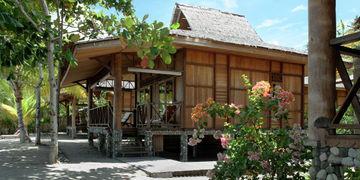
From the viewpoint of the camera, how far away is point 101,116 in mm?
16000

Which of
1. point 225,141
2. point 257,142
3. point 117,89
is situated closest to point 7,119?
point 117,89

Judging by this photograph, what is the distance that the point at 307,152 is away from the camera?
6.06m

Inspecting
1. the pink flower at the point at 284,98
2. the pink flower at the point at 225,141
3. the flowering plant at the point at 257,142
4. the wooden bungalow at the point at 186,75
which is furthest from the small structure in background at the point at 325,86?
the wooden bungalow at the point at 186,75

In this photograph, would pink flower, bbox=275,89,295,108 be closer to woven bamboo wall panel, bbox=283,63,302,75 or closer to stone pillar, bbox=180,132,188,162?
stone pillar, bbox=180,132,188,162

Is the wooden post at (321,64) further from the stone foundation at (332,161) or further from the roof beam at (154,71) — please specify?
the roof beam at (154,71)

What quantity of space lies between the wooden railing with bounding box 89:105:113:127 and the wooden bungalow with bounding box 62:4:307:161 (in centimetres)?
4

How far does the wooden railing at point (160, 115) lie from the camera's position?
13602 mm

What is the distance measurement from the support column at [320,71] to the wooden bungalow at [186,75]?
6635 millimetres

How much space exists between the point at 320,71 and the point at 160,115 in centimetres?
984

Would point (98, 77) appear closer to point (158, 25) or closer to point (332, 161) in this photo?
point (332, 161)

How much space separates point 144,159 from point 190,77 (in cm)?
314

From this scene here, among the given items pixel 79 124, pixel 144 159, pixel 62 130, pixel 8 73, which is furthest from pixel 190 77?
pixel 62 130

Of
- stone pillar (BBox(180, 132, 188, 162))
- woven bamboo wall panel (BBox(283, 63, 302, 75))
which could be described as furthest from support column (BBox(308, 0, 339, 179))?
woven bamboo wall panel (BBox(283, 63, 302, 75))

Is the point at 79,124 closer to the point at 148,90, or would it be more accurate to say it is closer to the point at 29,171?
the point at 148,90
